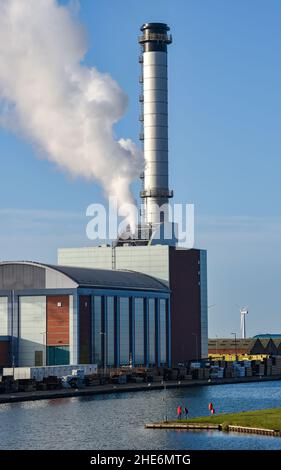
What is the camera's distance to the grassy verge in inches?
4198

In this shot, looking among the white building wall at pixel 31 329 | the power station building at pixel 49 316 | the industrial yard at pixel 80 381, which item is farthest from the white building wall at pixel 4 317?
the industrial yard at pixel 80 381

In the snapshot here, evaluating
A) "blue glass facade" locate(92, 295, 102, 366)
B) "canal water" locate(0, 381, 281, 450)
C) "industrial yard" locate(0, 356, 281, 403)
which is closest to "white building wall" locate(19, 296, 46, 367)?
"blue glass facade" locate(92, 295, 102, 366)

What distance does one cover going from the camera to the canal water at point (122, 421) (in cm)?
10039

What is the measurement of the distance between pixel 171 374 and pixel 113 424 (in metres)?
79.2

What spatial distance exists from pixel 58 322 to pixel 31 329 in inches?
178

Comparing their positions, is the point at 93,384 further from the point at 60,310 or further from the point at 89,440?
the point at 89,440

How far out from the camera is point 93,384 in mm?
178625

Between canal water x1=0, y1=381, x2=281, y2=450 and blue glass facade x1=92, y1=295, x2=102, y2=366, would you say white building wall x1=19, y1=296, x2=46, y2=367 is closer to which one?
blue glass facade x1=92, y1=295, x2=102, y2=366

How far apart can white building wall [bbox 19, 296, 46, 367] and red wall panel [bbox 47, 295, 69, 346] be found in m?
1.03

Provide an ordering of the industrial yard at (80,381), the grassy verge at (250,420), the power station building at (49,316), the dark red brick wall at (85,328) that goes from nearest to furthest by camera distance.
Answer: the grassy verge at (250,420) < the industrial yard at (80,381) < the power station building at (49,316) < the dark red brick wall at (85,328)

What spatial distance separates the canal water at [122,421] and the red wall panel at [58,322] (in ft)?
81.8

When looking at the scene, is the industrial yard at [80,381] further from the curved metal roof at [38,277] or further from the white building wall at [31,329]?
the curved metal roof at [38,277]
